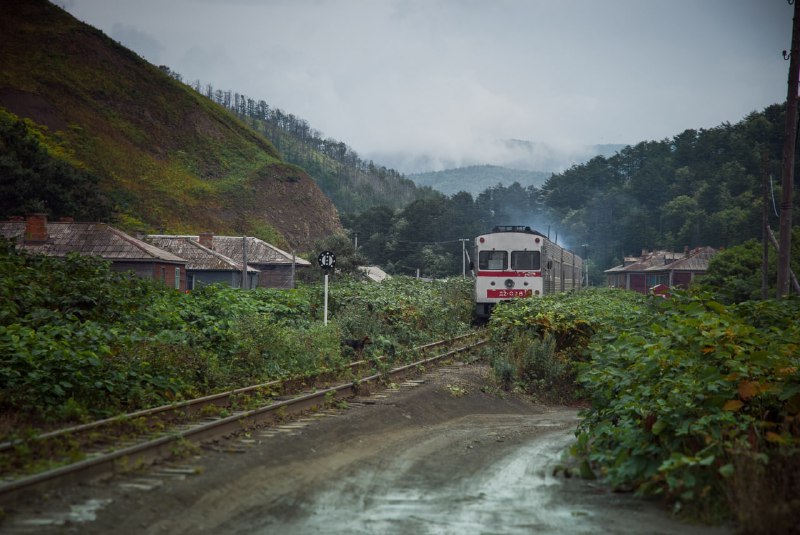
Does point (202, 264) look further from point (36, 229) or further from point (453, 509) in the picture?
point (453, 509)

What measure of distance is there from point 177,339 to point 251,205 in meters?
74.5

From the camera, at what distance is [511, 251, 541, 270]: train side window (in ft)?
90.7

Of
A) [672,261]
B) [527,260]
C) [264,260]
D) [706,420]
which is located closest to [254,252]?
[264,260]

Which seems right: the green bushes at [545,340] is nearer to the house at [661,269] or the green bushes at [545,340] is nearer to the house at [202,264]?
the house at [202,264]

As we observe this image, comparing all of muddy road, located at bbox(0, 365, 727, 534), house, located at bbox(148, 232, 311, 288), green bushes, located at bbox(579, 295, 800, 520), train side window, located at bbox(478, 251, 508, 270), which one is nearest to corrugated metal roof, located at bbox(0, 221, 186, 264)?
house, located at bbox(148, 232, 311, 288)

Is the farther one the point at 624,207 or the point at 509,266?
the point at 624,207

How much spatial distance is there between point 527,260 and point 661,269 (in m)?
69.3

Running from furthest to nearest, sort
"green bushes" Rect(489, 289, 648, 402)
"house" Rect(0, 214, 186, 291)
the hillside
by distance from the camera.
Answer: the hillside < "house" Rect(0, 214, 186, 291) < "green bushes" Rect(489, 289, 648, 402)

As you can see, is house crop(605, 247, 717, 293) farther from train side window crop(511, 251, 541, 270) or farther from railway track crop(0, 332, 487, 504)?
railway track crop(0, 332, 487, 504)

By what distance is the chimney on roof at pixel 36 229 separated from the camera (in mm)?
39344

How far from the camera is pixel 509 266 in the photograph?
1095 inches

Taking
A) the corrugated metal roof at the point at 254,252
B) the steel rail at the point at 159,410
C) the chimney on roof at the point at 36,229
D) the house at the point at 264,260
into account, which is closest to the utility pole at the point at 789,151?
the steel rail at the point at 159,410

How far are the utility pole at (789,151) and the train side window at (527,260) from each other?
388 inches

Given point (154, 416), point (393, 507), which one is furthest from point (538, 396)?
point (393, 507)
